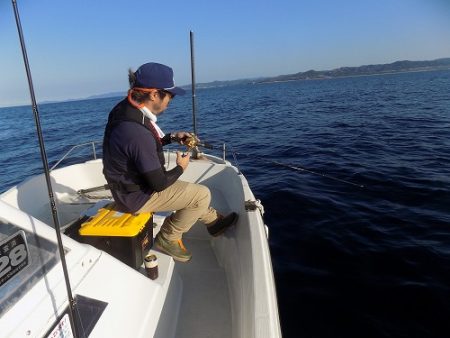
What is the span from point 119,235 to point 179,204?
756 millimetres

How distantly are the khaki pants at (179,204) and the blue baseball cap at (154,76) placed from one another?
45.6 inches

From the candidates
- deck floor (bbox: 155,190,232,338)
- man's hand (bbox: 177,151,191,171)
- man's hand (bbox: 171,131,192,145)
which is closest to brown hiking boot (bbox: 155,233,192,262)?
deck floor (bbox: 155,190,232,338)

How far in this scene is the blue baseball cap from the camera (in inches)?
114

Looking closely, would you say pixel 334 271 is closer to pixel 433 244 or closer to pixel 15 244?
pixel 433 244

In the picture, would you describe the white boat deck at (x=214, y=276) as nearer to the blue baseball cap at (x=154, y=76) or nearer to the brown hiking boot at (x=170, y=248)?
the brown hiking boot at (x=170, y=248)

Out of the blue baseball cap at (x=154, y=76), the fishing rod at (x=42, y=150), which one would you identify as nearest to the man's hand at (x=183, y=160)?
the blue baseball cap at (x=154, y=76)

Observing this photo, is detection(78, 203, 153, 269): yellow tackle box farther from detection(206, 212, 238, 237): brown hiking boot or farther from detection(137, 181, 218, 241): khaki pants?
detection(206, 212, 238, 237): brown hiking boot

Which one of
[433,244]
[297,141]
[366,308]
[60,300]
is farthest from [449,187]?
[60,300]

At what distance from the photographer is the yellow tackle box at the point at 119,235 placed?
3.09 meters

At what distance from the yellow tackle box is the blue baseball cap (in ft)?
4.54

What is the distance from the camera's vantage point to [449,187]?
7105mm

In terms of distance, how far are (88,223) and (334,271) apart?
3.46 meters

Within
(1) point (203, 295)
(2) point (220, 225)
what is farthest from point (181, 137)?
(1) point (203, 295)

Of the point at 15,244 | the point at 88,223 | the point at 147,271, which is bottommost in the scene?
the point at 147,271
